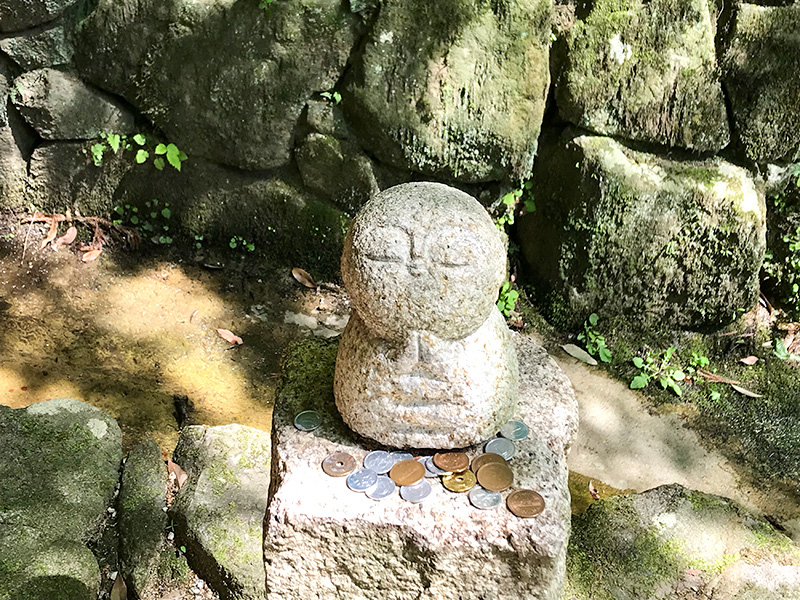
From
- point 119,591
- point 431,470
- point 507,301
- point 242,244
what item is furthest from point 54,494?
point 507,301

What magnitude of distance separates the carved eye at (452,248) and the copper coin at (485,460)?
1.82 ft

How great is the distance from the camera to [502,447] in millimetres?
2047

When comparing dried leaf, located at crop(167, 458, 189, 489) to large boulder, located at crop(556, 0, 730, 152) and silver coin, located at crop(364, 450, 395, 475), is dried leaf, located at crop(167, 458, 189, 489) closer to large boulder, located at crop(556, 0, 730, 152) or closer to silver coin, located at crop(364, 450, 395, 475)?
silver coin, located at crop(364, 450, 395, 475)

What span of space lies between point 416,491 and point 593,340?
6.85 ft

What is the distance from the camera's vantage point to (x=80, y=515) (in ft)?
8.30

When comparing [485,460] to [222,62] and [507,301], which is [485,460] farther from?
[222,62]

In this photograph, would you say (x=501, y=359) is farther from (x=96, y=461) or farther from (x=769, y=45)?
(x=769, y=45)

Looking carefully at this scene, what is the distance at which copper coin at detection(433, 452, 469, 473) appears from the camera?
6.48 ft

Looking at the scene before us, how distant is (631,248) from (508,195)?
67cm

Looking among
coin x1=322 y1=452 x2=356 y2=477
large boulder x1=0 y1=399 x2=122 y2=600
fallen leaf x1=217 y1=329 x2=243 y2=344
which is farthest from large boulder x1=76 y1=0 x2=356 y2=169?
coin x1=322 y1=452 x2=356 y2=477

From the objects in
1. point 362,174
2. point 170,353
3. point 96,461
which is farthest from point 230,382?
point 362,174

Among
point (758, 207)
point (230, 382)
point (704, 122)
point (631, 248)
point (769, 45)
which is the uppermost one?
point (769, 45)

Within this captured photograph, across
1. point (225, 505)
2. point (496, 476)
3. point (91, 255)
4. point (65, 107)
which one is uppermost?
point (65, 107)

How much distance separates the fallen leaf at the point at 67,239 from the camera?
389 cm
